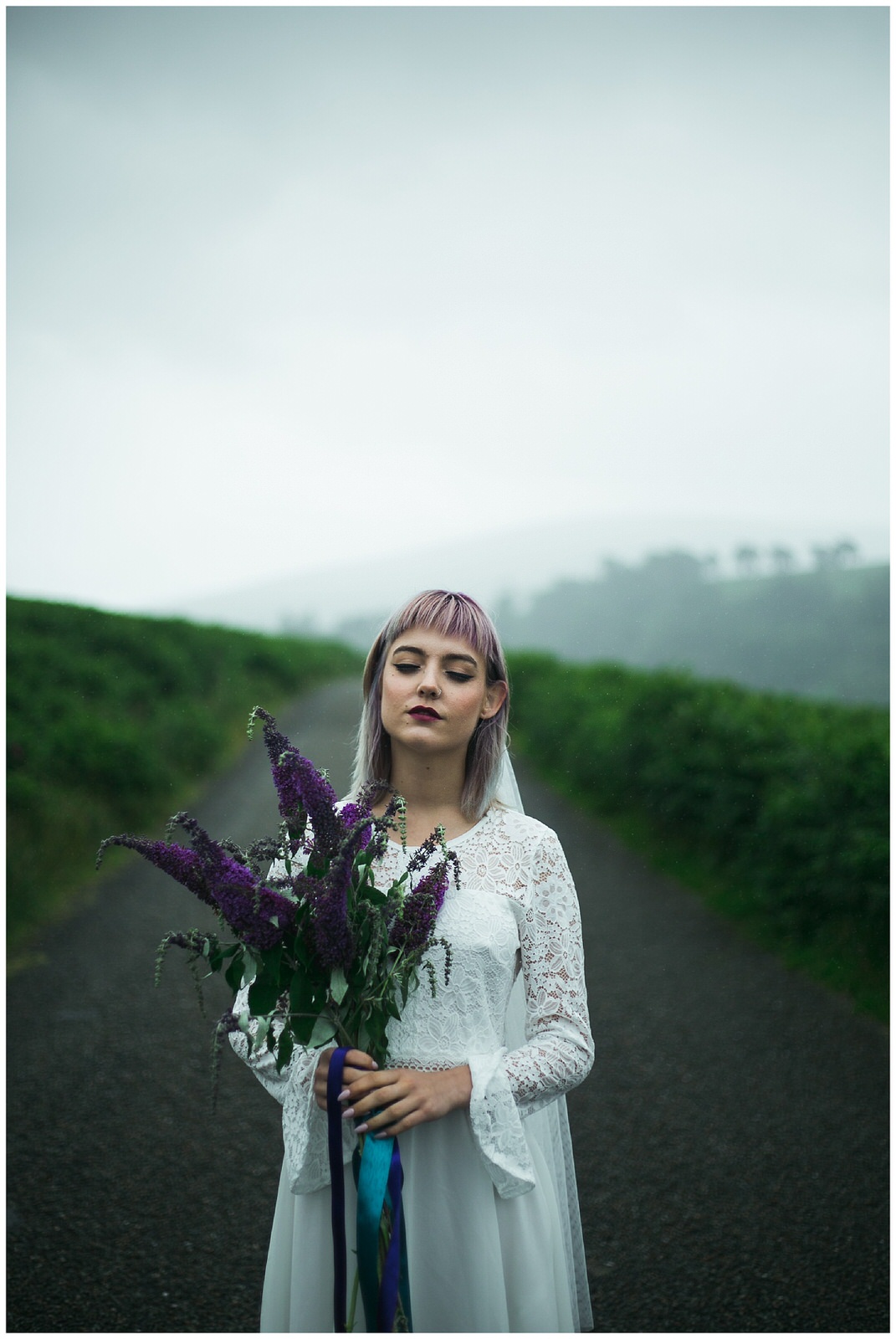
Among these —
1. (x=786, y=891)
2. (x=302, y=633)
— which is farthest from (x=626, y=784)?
(x=302, y=633)

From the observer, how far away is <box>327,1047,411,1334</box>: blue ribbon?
1.37 m

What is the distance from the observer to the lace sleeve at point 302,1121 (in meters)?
1.53

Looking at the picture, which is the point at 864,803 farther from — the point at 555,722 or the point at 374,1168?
the point at 374,1168

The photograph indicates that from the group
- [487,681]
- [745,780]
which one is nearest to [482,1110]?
[487,681]

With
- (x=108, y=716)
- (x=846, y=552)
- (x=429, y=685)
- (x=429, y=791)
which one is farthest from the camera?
(x=108, y=716)

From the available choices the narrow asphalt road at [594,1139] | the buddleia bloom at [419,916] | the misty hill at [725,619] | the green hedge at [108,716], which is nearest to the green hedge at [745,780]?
the narrow asphalt road at [594,1139]

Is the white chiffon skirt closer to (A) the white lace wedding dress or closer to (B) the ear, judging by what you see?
(A) the white lace wedding dress

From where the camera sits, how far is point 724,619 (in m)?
3.48

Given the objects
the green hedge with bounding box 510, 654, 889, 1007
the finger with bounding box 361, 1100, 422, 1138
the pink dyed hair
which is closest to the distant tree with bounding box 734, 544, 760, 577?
the green hedge with bounding box 510, 654, 889, 1007

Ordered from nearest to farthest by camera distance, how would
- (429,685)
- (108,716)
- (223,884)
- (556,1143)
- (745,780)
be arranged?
1. (223,884)
2. (429,685)
3. (556,1143)
4. (108,716)
5. (745,780)

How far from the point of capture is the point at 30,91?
286 centimetres

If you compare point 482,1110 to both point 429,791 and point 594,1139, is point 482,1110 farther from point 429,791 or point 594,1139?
point 594,1139

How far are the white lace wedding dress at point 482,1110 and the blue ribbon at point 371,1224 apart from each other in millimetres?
165

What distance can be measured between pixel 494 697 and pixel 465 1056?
2.29 feet
